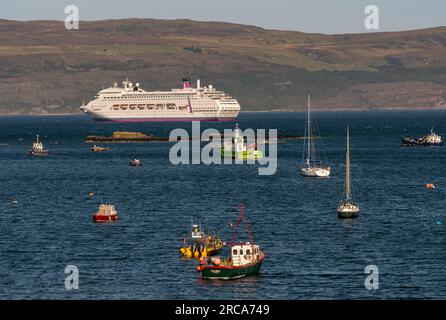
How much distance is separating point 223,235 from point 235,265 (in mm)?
20713

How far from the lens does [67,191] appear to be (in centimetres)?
14050

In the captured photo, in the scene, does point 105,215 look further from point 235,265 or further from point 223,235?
point 235,265

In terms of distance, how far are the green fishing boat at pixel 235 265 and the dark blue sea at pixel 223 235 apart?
31.8 inches

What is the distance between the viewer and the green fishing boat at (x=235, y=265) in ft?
236

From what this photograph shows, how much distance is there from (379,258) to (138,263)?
18.9 m

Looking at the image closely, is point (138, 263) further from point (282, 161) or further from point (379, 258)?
point (282, 161)

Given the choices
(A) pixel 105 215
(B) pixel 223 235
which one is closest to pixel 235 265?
(B) pixel 223 235

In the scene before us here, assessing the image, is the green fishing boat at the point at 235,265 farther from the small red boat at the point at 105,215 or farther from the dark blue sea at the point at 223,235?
the small red boat at the point at 105,215

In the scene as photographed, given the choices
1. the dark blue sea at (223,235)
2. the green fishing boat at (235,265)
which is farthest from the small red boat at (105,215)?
the green fishing boat at (235,265)

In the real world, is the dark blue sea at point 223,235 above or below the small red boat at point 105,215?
below

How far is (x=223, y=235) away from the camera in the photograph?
93.1 meters

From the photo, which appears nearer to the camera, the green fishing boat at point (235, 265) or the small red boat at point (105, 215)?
the green fishing boat at point (235, 265)
